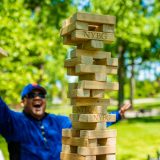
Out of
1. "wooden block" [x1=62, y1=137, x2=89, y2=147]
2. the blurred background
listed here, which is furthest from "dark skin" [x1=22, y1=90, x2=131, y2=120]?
the blurred background

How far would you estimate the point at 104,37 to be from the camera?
17.6ft

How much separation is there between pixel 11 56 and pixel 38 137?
37.8ft

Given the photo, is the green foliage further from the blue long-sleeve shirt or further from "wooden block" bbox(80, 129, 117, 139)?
"wooden block" bbox(80, 129, 117, 139)

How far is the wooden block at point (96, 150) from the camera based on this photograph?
17.1 ft

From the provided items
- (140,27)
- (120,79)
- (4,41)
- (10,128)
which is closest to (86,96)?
(10,128)

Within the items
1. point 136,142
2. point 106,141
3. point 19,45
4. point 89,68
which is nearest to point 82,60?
point 89,68

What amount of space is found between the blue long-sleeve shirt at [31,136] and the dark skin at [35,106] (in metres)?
0.06

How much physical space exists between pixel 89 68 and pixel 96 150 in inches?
35.9

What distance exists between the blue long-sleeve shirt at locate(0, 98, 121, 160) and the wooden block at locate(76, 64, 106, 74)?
3.75ft

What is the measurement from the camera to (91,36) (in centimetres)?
530

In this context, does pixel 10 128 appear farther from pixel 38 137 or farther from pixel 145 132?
pixel 145 132

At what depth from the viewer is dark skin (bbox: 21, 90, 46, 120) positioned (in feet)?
21.3

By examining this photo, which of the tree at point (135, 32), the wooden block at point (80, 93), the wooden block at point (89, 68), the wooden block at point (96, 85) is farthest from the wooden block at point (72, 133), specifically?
the tree at point (135, 32)

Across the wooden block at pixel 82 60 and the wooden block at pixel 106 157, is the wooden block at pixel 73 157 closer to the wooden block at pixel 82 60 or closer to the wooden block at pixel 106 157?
the wooden block at pixel 106 157
